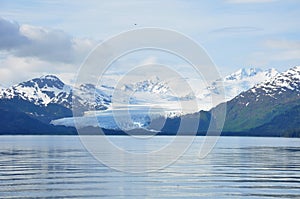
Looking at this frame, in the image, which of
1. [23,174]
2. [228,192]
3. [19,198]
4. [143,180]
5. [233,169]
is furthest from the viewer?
[233,169]

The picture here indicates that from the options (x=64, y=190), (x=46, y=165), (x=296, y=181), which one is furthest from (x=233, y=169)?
(x=64, y=190)

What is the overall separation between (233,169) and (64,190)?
102 feet

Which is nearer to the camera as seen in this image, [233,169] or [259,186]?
[259,186]

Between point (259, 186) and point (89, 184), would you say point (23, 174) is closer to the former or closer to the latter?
point (89, 184)

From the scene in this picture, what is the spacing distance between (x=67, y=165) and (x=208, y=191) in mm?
32934

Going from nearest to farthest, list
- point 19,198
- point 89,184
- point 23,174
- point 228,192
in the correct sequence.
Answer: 1. point 19,198
2. point 228,192
3. point 89,184
4. point 23,174

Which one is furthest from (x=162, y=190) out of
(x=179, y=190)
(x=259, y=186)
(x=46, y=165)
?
(x=46, y=165)

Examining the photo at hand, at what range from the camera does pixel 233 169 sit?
7994cm

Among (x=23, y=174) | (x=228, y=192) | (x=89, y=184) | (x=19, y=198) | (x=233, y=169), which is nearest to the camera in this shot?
(x=19, y=198)

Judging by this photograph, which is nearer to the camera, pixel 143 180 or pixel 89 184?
pixel 89 184

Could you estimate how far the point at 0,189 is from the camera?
5488 cm

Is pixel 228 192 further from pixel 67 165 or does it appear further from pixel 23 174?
pixel 67 165

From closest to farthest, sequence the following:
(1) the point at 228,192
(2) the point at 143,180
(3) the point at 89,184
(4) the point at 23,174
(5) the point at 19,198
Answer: (5) the point at 19,198, (1) the point at 228,192, (3) the point at 89,184, (2) the point at 143,180, (4) the point at 23,174

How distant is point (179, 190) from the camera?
181 feet
